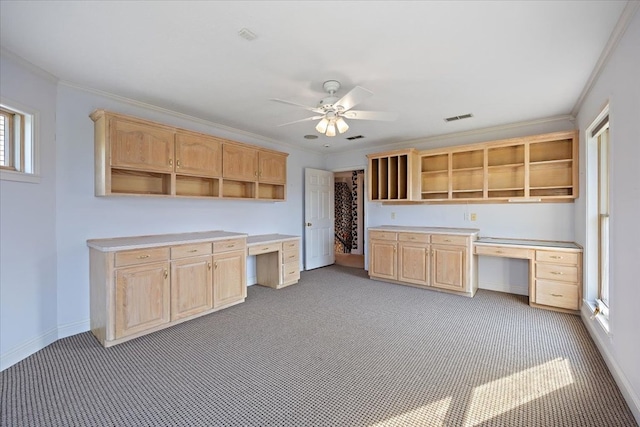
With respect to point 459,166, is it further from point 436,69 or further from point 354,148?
point 436,69

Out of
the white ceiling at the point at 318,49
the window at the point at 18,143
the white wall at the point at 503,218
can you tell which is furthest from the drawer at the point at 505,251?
the window at the point at 18,143

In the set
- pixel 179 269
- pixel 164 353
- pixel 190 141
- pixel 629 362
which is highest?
pixel 190 141

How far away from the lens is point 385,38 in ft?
6.98

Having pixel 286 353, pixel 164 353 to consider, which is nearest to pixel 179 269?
pixel 164 353

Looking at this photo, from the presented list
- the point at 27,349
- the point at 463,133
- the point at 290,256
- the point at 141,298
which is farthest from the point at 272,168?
the point at 27,349

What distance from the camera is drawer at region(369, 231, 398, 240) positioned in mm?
4804

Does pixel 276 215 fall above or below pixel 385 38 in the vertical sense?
below

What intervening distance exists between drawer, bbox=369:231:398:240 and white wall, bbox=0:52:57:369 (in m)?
4.09

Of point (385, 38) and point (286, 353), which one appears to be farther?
point (286, 353)

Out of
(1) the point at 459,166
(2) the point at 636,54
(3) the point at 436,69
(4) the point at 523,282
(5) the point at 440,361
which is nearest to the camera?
(2) the point at 636,54

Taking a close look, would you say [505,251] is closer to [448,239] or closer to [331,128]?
[448,239]

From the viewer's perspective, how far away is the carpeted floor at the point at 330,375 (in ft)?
5.98

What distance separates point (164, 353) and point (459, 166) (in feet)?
15.4

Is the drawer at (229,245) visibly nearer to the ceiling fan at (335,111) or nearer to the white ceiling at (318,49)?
the white ceiling at (318,49)
